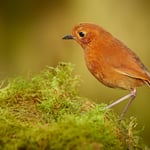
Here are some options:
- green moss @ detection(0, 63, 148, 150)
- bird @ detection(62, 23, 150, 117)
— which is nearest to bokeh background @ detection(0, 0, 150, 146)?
bird @ detection(62, 23, 150, 117)

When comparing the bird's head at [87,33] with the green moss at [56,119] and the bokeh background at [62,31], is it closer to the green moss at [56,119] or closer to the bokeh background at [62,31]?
the green moss at [56,119]

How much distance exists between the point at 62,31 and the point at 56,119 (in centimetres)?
629

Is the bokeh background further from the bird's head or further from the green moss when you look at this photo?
the green moss

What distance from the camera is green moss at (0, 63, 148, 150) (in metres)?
3.00

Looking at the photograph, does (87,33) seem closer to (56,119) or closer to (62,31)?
(56,119)

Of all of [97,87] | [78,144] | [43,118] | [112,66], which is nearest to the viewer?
[78,144]

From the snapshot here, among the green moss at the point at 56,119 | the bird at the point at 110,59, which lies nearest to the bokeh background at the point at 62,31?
the bird at the point at 110,59

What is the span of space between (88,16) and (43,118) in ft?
20.8

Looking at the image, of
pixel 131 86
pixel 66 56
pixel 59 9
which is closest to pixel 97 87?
pixel 66 56

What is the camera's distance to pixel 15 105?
349cm

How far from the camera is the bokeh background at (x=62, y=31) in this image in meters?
9.27

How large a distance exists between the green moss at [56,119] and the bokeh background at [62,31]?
5286mm

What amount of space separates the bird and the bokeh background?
3.83 m

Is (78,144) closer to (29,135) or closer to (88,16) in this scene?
(29,135)
